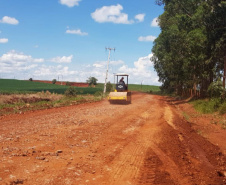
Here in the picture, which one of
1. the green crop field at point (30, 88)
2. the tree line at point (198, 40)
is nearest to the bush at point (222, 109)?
the tree line at point (198, 40)

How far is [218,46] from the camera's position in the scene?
19.4 m

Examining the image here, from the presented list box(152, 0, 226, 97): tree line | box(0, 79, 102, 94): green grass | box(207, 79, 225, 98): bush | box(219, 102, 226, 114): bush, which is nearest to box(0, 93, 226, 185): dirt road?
box(219, 102, 226, 114): bush

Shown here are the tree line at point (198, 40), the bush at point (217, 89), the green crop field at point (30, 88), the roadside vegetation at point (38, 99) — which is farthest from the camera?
the green crop field at point (30, 88)

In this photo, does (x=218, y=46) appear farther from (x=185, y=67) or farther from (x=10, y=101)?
(x=10, y=101)

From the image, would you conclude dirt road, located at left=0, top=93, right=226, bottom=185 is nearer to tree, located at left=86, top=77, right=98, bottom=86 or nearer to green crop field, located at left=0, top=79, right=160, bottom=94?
green crop field, located at left=0, top=79, right=160, bottom=94

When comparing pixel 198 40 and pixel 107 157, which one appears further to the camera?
pixel 198 40

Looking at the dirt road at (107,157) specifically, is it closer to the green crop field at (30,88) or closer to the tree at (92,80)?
the green crop field at (30,88)

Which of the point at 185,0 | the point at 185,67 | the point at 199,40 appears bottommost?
the point at 185,67

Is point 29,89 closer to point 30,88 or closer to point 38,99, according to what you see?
point 30,88

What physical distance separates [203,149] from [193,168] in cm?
229

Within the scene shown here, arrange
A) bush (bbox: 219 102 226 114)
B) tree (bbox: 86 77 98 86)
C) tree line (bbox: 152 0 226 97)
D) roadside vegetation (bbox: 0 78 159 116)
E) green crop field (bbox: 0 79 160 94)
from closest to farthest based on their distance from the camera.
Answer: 1. bush (bbox: 219 102 226 114)
2. roadside vegetation (bbox: 0 78 159 116)
3. tree line (bbox: 152 0 226 97)
4. green crop field (bbox: 0 79 160 94)
5. tree (bbox: 86 77 98 86)

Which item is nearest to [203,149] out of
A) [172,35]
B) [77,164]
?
[77,164]

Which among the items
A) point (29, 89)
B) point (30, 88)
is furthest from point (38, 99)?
point (30, 88)

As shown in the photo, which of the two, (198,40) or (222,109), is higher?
(198,40)
